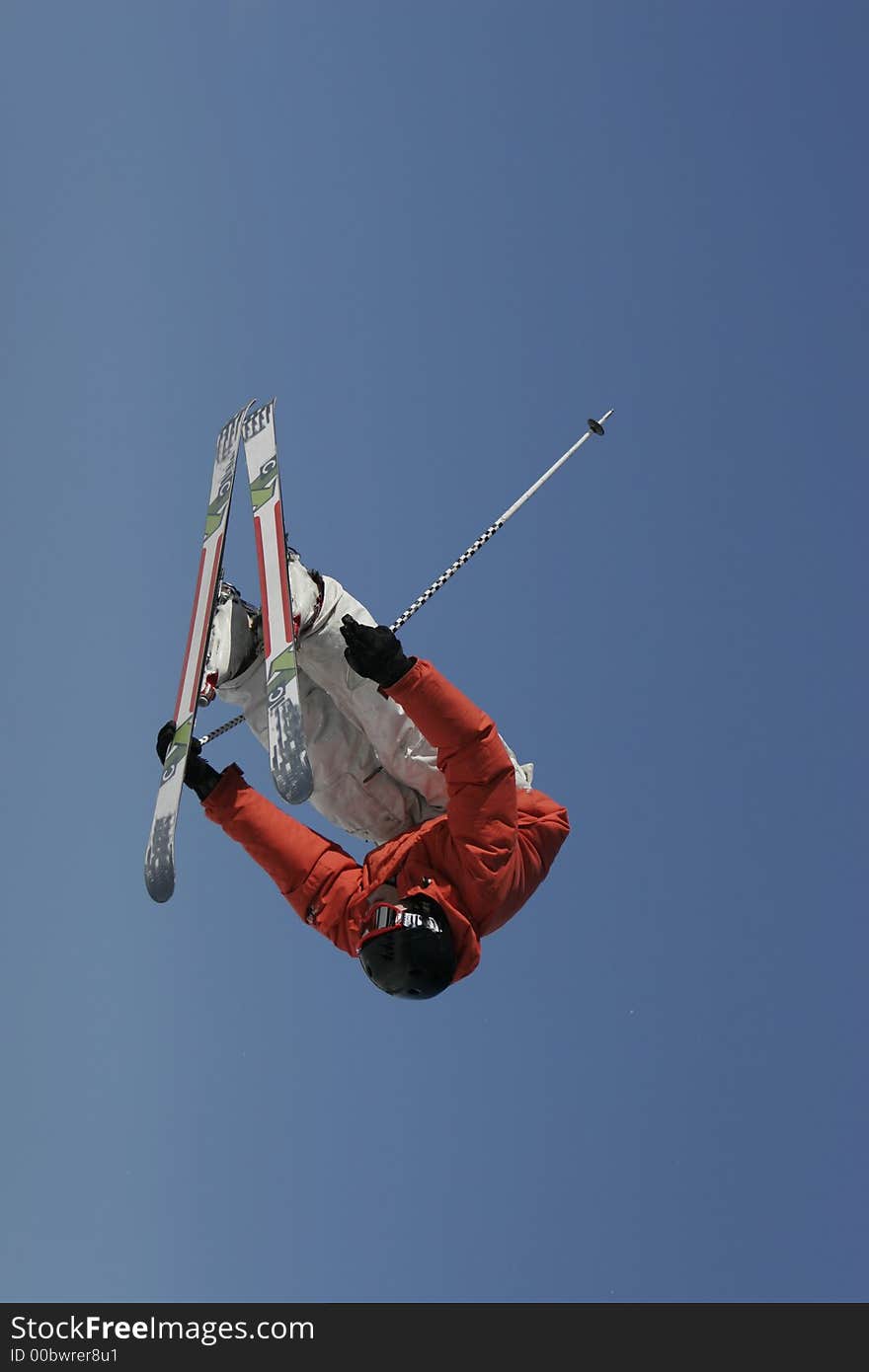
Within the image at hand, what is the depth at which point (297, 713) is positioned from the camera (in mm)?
5656

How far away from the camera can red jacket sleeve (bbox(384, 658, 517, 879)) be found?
5.74 m

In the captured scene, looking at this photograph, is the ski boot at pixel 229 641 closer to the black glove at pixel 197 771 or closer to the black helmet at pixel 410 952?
the black glove at pixel 197 771

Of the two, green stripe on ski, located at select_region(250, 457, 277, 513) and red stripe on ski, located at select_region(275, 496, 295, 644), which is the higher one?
green stripe on ski, located at select_region(250, 457, 277, 513)

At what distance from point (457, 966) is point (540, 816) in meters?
1.01

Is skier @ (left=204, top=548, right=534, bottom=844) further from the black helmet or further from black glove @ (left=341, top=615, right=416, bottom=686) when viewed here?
the black helmet

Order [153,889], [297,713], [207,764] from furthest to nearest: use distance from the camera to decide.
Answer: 1. [207,764]
2. [153,889]
3. [297,713]

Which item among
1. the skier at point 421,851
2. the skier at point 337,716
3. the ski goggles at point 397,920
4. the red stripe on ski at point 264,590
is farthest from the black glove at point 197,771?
the ski goggles at point 397,920

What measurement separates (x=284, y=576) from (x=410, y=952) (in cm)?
176

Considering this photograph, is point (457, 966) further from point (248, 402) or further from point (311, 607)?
point (248, 402)

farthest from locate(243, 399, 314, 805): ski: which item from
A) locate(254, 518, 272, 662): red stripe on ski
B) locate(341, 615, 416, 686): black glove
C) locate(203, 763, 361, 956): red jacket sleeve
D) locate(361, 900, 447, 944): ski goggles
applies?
locate(361, 900, 447, 944): ski goggles

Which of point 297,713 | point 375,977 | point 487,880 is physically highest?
point 297,713

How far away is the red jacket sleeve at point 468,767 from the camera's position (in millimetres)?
5738

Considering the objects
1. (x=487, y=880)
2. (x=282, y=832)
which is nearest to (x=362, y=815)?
(x=282, y=832)

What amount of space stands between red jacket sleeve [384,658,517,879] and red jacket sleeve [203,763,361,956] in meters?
0.67
